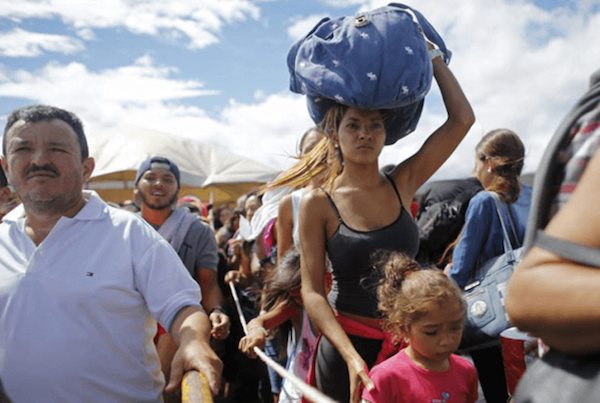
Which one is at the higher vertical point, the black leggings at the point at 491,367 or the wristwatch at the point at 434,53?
the wristwatch at the point at 434,53

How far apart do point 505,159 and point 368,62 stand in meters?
1.58

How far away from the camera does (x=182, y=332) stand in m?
1.97

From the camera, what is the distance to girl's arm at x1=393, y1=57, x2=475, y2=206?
7.66 feet

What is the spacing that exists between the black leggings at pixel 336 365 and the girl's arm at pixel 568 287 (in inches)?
54.1

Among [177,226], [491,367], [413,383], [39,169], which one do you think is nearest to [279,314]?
[413,383]

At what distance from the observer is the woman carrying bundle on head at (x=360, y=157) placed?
2102 millimetres

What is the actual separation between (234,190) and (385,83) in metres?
16.7

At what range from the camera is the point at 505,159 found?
3.39m

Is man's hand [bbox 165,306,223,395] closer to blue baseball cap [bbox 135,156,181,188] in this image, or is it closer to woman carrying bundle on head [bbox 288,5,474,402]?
woman carrying bundle on head [bbox 288,5,474,402]

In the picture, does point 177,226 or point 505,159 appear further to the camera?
point 177,226

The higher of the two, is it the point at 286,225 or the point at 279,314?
the point at 286,225

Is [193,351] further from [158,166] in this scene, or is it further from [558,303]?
[158,166]

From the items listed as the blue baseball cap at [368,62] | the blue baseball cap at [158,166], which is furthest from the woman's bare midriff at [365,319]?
the blue baseball cap at [158,166]

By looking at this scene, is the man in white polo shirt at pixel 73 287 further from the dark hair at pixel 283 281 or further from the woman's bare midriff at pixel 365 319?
the dark hair at pixel 283 281
